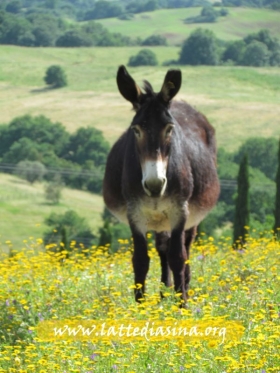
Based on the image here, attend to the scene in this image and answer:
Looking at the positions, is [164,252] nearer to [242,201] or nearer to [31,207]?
[242,201]

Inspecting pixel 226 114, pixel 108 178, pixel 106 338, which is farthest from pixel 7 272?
pixel 226 114

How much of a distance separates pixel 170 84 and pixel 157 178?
4.32 feet

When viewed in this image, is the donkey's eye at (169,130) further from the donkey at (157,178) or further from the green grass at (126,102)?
the green grass at (126,102)

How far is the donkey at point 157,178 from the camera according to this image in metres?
10.3

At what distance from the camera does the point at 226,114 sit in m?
159

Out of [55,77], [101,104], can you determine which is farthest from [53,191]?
[55,77]

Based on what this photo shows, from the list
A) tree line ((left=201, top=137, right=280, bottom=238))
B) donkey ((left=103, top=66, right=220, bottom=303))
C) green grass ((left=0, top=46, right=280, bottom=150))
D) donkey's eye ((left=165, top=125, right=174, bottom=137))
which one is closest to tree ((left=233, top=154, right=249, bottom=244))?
donkey ((left=103, top=66, right=220, bottom=303))

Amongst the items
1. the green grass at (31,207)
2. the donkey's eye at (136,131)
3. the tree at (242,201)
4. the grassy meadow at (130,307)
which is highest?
the donkey's eye at (136,131)

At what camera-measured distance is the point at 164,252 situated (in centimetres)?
1213

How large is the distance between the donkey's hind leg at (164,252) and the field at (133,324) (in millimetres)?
212

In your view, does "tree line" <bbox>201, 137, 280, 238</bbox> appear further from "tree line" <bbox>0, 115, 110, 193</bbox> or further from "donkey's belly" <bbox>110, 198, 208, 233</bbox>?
"donkey's belly" <bbox>110, 198, 208, 233</bbox>

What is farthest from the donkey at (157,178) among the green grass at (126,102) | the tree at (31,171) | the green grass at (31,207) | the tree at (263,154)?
the green grass at (126,102)

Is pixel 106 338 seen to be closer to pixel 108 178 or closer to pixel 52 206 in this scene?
pixel 108 178

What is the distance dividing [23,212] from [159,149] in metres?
108
